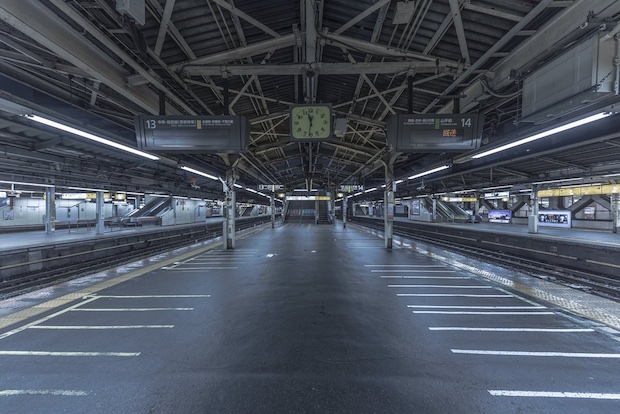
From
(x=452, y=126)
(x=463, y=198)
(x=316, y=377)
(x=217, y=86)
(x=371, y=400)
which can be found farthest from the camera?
(x=463, y=198)

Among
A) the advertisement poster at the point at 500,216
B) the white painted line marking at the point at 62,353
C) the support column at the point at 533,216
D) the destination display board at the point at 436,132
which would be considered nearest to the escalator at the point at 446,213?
the advertisement poster at the point at 500,216

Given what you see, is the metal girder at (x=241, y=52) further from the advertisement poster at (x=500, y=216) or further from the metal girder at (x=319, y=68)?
the advertisement poster at (x=500, y=216)

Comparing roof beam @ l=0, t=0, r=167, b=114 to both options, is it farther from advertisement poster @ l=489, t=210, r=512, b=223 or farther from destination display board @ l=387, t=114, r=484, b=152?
advertisement poster @ l=489, t=210, r=512, b=223

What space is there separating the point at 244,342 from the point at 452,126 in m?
6.17

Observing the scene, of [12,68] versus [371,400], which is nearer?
[371,400]

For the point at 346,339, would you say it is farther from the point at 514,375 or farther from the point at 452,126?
the point at 452,126

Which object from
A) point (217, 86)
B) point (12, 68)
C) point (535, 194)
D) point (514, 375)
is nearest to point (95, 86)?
point (12, 68)

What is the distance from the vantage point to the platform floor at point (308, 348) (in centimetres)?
276

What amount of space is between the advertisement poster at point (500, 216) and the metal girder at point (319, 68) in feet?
112

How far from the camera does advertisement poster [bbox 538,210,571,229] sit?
80.9 ft

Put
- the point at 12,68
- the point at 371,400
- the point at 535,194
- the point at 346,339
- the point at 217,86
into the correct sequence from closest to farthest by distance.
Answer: the point at 371,400
the point at 346,339
the point at 12,68
the point at 217,86
the point at 535,194

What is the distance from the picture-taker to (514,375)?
3.17m

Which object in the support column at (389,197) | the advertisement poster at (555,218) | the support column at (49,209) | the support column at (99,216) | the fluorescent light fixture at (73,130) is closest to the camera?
the fluorescent light fixture at (73,130)

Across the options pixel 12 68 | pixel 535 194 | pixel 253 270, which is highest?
pixel 12 68
